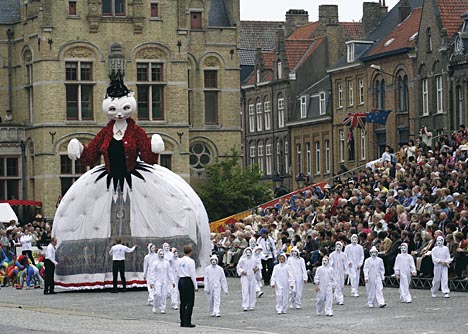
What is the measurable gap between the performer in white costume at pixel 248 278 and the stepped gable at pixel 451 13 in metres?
31.3

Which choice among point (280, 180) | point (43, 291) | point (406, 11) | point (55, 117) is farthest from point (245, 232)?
point (280, 180)

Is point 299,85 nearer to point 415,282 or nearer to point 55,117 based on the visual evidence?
point 55,117

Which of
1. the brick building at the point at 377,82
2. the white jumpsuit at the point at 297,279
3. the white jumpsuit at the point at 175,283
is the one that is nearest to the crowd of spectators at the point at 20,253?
the white jumpsuit at the point at 175,283

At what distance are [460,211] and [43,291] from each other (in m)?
12.2

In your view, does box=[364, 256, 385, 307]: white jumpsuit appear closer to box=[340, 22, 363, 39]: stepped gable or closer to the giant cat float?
the giant cat float

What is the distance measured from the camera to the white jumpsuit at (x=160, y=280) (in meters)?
33.2

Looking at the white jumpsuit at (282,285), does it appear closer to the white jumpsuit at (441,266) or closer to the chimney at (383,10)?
the white jumpsuit at (441,266)

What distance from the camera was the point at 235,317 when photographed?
31750 millimetres

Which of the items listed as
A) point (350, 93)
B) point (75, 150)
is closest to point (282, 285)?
point (75, 150)

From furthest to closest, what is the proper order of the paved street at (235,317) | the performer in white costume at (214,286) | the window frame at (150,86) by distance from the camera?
the window frame at (150,86), the performer in white costume at (214,286), the paved street at (235,317)

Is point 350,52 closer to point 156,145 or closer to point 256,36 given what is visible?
point 256,36

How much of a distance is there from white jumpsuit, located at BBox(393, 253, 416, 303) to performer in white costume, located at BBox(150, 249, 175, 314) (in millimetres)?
5161

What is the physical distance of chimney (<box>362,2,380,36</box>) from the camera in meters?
77.6

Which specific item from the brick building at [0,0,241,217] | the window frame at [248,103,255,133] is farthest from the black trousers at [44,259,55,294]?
the window frame at [248,103,255,133]
